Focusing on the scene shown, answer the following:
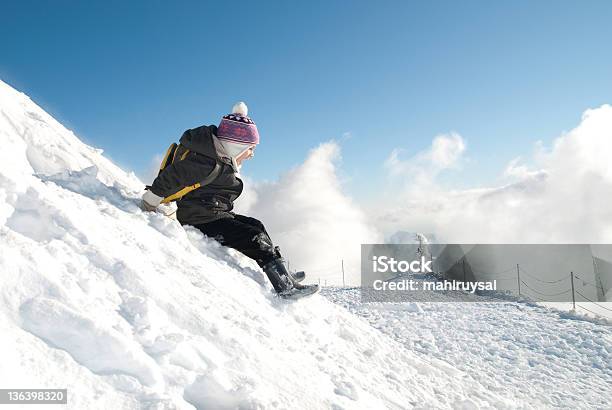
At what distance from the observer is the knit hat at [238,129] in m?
3.72

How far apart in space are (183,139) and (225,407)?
2.47 m

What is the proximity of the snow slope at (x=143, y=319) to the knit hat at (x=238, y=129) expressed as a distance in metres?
0.96

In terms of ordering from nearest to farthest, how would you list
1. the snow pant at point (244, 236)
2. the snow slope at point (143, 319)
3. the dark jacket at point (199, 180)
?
the snow slope at point (143, 319) → the dark jacket at point (199, 180) → the snow pant at point (244, 236)

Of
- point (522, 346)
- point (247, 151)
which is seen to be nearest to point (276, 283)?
point (247, 151)

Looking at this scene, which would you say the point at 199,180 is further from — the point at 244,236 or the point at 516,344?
the point at 516,344

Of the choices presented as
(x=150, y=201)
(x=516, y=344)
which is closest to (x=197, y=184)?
(x=150, y=201)

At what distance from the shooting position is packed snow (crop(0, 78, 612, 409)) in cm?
180

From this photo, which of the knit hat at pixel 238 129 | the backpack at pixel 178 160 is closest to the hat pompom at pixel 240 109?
the knit hat at pixel 238 129

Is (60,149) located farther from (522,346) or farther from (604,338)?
(604,338)

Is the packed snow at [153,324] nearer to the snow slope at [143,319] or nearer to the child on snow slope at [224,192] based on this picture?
the snow slope at [143,319]

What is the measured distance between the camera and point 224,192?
388cm

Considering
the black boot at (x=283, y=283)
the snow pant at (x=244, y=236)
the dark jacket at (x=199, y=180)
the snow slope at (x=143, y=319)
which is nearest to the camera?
the snow slope at (x=143, y=319)

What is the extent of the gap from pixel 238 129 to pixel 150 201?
1.03 m

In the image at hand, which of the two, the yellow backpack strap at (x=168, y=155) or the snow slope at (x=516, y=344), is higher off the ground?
the yellow backpack strap at (x=168, y=155)
